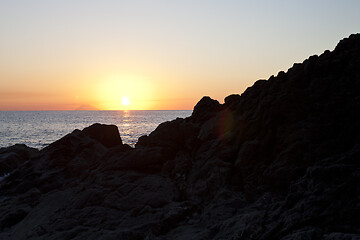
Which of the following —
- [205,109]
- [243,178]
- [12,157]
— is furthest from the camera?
[12,157]

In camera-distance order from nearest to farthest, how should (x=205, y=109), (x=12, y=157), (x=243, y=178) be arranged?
1. (x=243, y=178)
2. (x=205, y=109)
3. (x=12, y=157)

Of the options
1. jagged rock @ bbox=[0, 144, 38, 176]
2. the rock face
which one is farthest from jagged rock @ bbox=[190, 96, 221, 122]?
jagged rock @ bbox=[0, 144, 38, 176]

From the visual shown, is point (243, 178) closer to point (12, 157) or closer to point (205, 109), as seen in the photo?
point (205, 109)

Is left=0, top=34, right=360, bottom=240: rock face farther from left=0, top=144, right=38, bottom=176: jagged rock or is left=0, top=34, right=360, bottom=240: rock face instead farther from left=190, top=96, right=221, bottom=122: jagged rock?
left=0, top=144, right=38, bottom=176: jagged rock

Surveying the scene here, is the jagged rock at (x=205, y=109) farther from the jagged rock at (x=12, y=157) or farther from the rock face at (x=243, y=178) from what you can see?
the jagged rock at (x=12, y=157)

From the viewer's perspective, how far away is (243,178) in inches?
536

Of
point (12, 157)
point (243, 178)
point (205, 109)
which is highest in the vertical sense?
point (205, 109)

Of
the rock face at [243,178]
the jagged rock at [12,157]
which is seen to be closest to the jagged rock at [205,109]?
the rock face at [243,178]

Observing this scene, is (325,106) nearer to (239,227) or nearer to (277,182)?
(277,182)

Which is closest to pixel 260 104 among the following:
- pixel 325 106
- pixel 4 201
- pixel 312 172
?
pixel 325 106

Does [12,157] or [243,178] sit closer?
[243,178]

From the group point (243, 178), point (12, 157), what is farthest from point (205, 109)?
point (12, 157)

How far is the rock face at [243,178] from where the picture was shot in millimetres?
8906

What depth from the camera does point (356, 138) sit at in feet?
38.2
